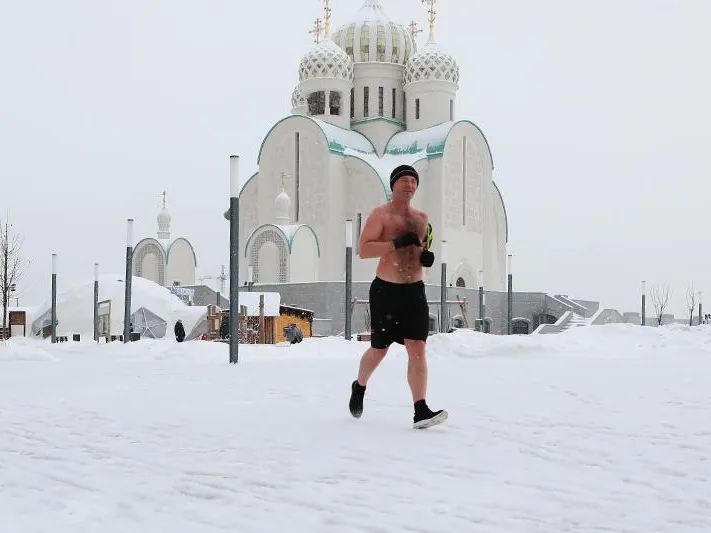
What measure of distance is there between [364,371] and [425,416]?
524 mm

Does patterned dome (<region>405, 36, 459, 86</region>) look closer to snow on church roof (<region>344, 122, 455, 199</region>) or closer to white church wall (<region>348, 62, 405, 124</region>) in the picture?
white church wall (<region>348, 62, 405, 124</region>)

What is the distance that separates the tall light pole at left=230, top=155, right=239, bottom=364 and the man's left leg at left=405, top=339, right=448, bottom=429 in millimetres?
5954

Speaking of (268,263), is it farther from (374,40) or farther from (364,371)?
(364,371)

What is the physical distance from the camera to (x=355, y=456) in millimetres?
3580

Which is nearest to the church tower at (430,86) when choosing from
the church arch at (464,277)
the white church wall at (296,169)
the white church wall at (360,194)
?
the white church wall at (360,194)

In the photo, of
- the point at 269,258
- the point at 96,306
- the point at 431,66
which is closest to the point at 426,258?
the point at 96,306

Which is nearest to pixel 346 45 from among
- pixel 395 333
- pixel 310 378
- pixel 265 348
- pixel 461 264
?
pixel 461 264

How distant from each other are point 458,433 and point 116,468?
70.2 inches

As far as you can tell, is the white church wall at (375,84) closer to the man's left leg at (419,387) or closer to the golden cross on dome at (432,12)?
the golden cross on dome at (432,12)

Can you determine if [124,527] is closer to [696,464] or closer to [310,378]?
[696,464]

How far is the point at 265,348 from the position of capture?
42.4 feet

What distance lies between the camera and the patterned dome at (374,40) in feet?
129

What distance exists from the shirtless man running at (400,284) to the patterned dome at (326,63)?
109ft

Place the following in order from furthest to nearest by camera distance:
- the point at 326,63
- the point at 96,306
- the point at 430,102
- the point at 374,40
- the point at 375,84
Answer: the point at 374,40
the point at 375,84
the point at 430,102
the point at 326,63
the point at 96,306
